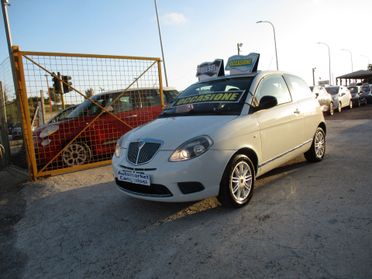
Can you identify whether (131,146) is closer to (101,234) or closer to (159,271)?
(101,234)

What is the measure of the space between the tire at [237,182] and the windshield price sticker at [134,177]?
2.81 feet

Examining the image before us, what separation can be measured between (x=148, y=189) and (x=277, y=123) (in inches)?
84.2

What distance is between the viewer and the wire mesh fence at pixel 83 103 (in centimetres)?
638

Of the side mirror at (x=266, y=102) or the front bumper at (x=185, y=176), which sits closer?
the front bumper at (x=185, y=176)

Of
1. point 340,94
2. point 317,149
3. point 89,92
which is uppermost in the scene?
point 89,92

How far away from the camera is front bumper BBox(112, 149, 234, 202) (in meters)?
3.52

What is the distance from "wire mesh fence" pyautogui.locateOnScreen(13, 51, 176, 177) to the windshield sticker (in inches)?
109

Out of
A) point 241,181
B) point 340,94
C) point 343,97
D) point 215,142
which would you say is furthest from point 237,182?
point 343,97

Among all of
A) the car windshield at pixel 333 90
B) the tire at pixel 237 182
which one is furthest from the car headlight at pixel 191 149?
the car windshield at pixel 333 90

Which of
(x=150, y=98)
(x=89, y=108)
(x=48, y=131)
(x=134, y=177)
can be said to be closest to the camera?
(x=134, y=177)

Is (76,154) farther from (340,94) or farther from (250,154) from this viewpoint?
(340,94)

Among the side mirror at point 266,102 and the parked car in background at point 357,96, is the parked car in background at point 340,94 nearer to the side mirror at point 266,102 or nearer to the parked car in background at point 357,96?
the parked car in background at point 357,96

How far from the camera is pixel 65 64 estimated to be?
21.2ft

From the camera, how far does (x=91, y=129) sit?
717 cm
